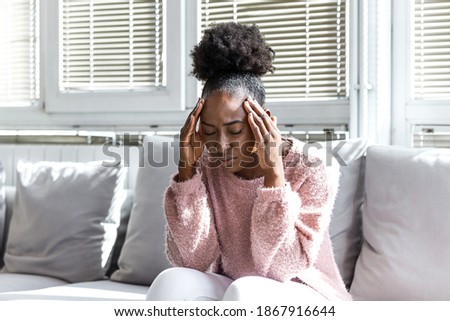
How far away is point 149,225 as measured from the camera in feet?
7.16

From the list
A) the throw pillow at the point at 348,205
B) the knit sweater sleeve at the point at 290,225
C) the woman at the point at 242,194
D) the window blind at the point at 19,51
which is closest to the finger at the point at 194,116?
the woman at the point at 242,194

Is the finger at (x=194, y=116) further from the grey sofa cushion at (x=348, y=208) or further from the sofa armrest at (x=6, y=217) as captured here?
the sofa armrest at (x=6, y=217)

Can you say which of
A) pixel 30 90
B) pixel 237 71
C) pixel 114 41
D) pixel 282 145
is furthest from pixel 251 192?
pixel 30 90

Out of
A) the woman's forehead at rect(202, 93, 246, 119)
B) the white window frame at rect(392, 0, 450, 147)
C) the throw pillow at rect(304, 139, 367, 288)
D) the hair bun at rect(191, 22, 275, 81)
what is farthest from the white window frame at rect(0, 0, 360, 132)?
the woman's forehead at rect(202, 93, 246, 119)

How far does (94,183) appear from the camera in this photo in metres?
2.36

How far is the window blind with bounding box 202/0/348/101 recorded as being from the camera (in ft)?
7.84

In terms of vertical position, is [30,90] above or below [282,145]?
above

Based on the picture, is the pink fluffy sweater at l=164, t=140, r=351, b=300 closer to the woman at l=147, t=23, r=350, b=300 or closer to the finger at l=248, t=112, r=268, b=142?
the woman at l=147, t=23, r=350, b=300

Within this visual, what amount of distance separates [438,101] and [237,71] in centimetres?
99

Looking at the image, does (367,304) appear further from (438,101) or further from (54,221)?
(54,221)

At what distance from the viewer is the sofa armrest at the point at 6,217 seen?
8.42 ft

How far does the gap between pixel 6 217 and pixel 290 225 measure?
1.58 metres

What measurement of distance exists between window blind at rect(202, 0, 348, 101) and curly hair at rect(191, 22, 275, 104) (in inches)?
33.7

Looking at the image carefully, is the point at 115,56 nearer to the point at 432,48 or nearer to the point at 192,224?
the point at 432,48
